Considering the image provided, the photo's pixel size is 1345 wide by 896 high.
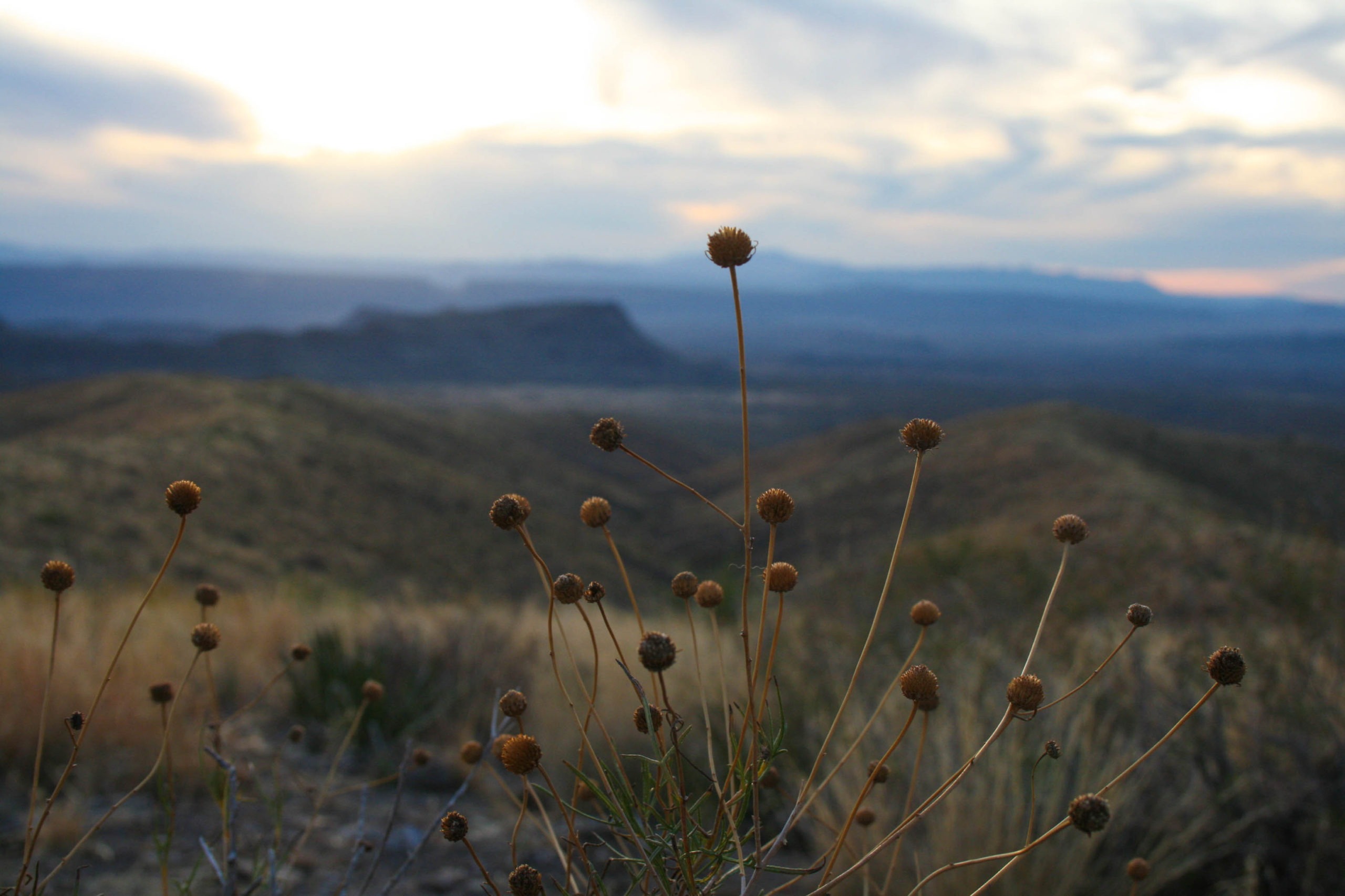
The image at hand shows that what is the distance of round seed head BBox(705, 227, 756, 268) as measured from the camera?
3.02ft

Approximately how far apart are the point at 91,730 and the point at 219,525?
18623 mm

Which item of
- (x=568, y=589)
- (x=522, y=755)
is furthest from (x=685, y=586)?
(x=522, y=755)

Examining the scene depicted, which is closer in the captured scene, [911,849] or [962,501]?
[911,849]

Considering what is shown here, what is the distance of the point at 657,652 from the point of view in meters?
0.90

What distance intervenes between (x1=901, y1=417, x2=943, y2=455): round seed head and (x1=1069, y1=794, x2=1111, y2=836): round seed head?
393mm

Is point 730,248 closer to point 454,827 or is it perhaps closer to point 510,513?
point 510,513

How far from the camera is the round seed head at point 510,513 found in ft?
3.32

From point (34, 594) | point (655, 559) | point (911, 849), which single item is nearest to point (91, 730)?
point (911, 849)

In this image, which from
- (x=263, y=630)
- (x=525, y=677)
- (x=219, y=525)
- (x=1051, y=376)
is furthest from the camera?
(x=1051, y=376)

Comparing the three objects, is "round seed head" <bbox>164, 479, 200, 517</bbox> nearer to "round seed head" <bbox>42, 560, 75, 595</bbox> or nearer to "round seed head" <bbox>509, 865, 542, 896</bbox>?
"round seed head" <bbox>42, 560, 75, 595</bbox>

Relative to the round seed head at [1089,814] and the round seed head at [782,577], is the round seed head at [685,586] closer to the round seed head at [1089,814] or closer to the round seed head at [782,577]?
the round seed head at [782,577]

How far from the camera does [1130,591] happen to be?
1174 centimetres

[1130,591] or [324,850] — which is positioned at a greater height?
[324,850]

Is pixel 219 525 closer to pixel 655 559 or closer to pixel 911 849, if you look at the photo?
pixel 655 559
